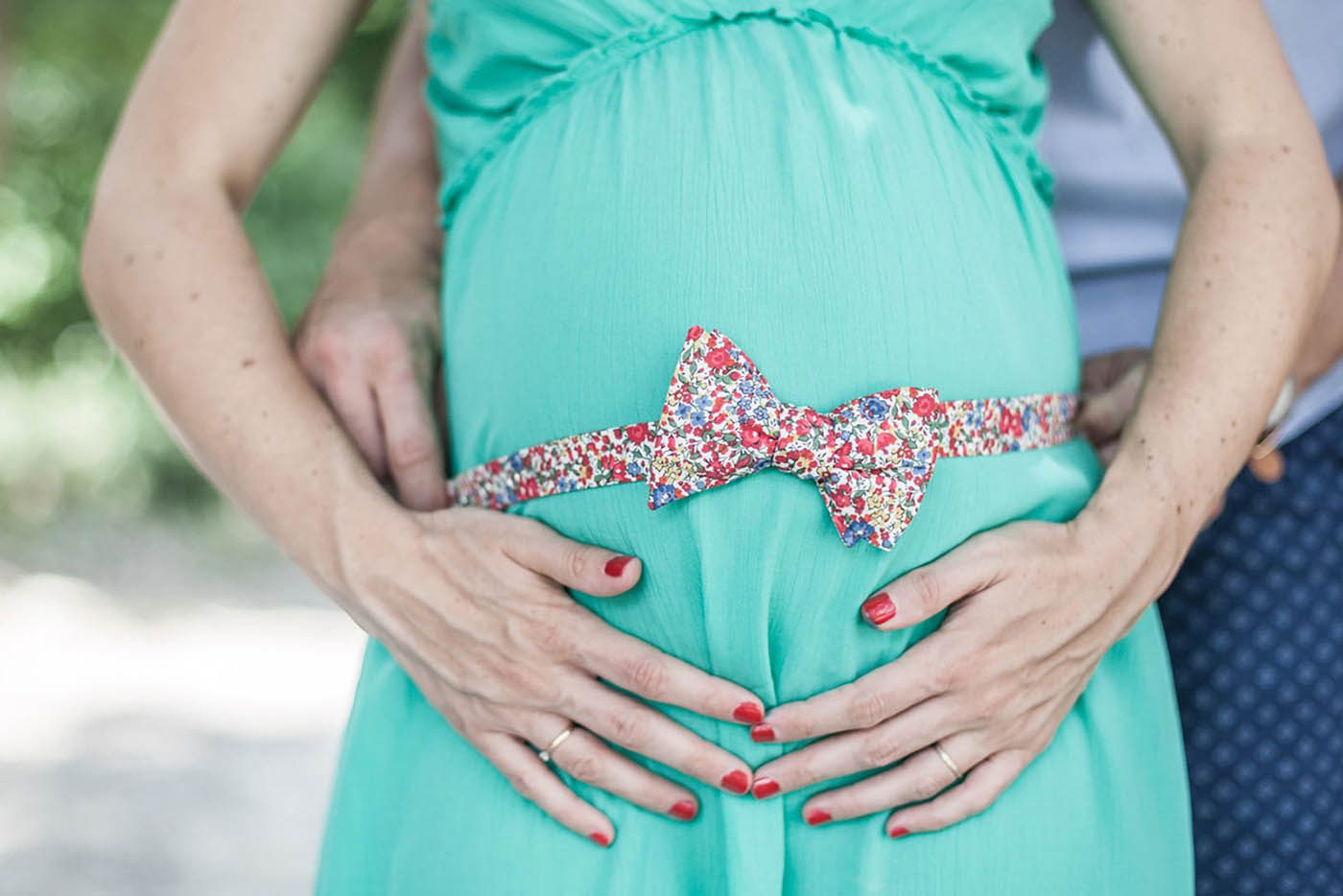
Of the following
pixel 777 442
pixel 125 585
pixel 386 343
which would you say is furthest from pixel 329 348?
pixel 125 585

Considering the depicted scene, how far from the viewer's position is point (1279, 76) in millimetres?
1053

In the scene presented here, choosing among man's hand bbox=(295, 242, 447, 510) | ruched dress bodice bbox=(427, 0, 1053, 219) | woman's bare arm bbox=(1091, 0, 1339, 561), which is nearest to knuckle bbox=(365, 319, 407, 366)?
man's hand bbox=(295, 242, 447, 510)

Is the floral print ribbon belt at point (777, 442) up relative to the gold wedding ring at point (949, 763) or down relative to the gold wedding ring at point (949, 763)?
up

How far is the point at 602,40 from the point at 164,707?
3.19 metres

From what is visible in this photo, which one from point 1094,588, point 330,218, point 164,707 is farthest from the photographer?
point 330,218

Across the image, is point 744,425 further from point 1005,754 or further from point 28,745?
point 28,745

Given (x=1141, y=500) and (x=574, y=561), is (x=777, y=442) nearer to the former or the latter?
(x=574, y=561)

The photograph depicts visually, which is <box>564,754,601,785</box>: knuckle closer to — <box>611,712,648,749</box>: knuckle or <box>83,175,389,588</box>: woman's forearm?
<box>611,712,648,749</box>: knuckle

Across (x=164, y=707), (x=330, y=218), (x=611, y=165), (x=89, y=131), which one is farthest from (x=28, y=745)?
(x=611, y=165)

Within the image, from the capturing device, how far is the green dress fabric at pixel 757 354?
0.90 meters

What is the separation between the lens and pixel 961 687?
91cm

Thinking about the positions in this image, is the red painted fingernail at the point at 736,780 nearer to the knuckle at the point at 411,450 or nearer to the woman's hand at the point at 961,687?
the woman's hand at the point at 961,687

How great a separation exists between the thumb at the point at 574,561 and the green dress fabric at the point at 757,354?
2cm

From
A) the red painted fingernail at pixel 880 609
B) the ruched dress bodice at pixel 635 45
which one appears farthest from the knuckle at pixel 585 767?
the ruched dress bodice at pixel 635 45
